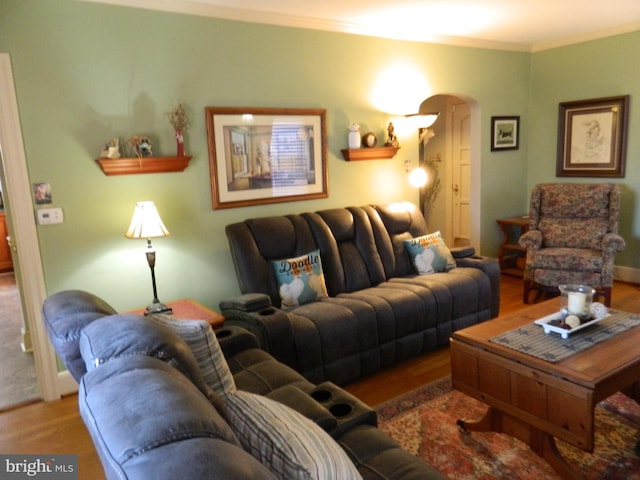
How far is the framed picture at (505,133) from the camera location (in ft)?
17.4

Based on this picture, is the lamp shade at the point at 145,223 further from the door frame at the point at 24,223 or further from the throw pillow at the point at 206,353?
the throw pillow at the point at 206,353

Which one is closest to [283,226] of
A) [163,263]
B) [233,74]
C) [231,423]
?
[163,263]

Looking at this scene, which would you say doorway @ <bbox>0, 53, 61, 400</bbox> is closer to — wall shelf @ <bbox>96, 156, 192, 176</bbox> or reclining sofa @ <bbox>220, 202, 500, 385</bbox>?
wall shelf @ <bbox>96, 156, 192, 176</bbox>

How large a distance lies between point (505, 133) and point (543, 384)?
3.96m

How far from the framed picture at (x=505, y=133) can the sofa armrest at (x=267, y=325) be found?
3.59 m

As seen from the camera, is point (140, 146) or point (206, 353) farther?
point (140, 146)

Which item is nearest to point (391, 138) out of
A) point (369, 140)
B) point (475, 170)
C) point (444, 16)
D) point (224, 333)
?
point (369, 140)

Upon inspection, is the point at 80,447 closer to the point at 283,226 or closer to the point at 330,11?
the point at 283,226

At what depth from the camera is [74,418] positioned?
2.83 metres

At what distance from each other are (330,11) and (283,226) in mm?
1686

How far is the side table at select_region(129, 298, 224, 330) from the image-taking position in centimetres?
290

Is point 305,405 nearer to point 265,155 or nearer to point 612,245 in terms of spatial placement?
point 265,155

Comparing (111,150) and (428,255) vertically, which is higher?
(111,150)

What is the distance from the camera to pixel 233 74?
3.50m
